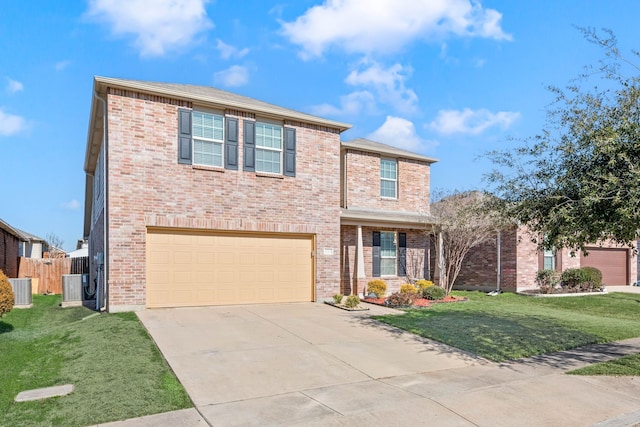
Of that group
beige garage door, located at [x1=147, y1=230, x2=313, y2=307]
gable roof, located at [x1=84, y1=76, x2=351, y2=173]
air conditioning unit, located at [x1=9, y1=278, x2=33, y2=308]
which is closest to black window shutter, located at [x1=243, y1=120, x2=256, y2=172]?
gable roof, located at [x1=84, y1=76, x2=351, y2=173]

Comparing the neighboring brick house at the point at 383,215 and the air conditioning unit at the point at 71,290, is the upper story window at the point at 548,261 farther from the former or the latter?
the air conditioning unit at the point at 71,290

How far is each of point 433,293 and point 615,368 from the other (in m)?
8.18

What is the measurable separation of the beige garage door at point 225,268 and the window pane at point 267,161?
2049mm

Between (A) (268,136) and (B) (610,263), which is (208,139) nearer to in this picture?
→ (A) (268,136)

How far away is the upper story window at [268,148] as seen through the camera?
13922 millimetres

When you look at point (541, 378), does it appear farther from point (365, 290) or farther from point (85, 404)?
point (365, 290)

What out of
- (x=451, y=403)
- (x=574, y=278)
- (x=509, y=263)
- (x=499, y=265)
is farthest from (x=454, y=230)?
(x=451, y=403)

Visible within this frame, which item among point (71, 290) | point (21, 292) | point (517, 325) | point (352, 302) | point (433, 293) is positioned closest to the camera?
point (517, 325)

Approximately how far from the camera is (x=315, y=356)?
8227mm

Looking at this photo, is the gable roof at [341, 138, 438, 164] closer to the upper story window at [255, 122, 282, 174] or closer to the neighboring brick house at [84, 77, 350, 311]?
the neighboring brick house at [84, 77, 350, 311]

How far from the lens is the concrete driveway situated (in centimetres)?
560

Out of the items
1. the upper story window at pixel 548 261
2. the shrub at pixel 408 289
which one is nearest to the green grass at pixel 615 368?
the shrub at pixel 408 289

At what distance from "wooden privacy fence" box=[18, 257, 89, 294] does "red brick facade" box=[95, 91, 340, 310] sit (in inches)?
434

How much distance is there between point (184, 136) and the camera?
41.5 feet
